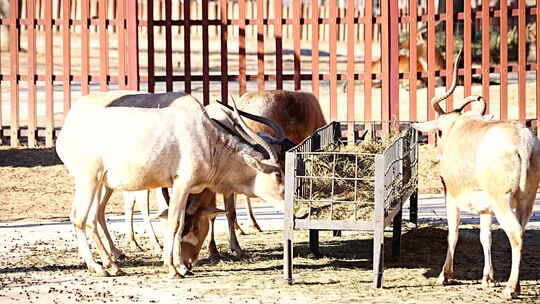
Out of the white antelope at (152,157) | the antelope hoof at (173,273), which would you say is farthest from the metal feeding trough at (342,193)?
the antelope hoof at (173,273)

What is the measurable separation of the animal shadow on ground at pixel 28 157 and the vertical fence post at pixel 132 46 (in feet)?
5.46

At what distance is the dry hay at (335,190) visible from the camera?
31.5ft

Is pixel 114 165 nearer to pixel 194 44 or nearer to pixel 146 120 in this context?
pixel 146 120

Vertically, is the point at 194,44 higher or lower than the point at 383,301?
higher

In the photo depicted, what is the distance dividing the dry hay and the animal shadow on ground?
25.7 feet

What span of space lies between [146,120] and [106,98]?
1.41 metres

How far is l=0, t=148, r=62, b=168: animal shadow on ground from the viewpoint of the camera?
17.5 metres

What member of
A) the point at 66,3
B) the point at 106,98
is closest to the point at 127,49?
the point at 66,3

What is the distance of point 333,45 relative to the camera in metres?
18.0

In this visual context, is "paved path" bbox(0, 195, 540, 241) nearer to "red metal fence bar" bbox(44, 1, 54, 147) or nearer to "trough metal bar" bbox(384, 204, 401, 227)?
"trough metal bar" bbox(384, 204, 401, 227)

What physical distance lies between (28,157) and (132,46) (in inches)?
93.3

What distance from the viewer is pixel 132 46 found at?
17.7 meters

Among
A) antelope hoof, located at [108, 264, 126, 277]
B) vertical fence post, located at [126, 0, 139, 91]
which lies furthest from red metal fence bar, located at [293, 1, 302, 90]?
antelope hoof, located at [108, 264, 126, 277]

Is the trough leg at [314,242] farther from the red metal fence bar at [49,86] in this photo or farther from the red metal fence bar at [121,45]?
the red metal fence bar at [49,86]
